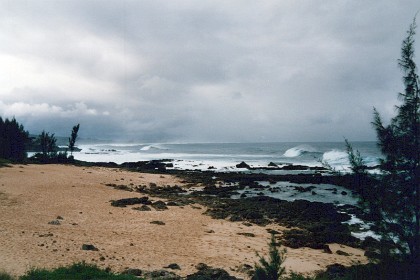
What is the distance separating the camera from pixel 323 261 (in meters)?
A: 12.5

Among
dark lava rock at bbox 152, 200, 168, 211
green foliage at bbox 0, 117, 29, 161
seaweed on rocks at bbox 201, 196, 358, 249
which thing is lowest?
seaweed on rocks at bbox 201, 196, 358, 249

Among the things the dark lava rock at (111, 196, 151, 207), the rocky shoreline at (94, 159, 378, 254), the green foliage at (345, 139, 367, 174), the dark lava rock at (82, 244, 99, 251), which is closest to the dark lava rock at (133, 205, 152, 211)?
the rocky shoreline at (94, 159, 378, 254)

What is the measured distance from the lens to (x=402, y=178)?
7.71 meters

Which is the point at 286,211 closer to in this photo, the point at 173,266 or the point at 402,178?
the point at 173,266

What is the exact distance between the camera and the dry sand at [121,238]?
1083 centimetres

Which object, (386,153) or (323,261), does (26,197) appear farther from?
(386,153)

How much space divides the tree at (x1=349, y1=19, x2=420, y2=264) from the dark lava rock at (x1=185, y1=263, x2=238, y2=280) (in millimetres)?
4673

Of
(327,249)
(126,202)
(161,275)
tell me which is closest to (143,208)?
(126,202)

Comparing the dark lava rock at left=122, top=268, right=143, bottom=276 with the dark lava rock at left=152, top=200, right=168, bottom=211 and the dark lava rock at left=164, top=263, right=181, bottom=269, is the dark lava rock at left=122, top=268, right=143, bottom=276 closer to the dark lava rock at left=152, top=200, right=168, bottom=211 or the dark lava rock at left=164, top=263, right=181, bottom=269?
the dark lava rock at left=164, top=263, right=181, bottom=269

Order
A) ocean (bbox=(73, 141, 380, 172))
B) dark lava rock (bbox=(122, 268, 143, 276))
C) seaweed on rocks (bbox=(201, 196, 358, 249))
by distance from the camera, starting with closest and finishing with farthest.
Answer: dark lava rock (bbox=(122, 268, 143, 276)), seaweed on rocks (bbox=(201, 196, 358, 249)), ocean (bbox=(73, 141, 380, 172))

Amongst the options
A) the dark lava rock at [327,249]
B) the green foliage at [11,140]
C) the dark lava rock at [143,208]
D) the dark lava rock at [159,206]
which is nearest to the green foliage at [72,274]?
the dark lava rock at [327,249]

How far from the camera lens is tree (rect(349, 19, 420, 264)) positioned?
24.5 feet

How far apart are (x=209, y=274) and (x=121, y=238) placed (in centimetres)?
513

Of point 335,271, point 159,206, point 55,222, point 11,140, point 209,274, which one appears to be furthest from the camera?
point 11,140
